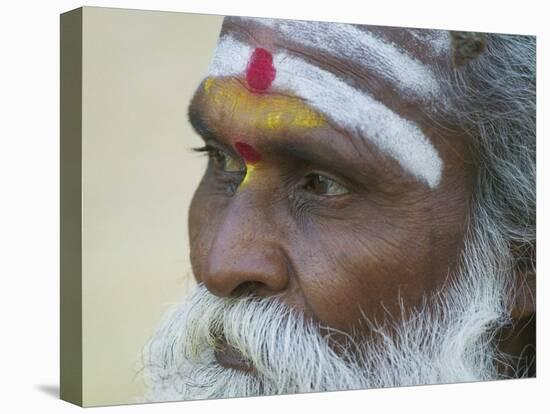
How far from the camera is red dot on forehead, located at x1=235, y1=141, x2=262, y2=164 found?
592 cm

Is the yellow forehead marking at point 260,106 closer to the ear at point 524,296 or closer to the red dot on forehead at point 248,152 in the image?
the red dot on forehead at point 248,152

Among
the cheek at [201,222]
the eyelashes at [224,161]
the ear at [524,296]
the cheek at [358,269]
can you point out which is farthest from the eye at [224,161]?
the ear at [524,296]

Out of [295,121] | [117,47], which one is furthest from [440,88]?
[117,47]

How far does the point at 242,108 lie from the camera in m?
5.92

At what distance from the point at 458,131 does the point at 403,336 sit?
101 centimetres

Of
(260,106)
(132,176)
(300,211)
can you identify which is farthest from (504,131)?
(132,176)

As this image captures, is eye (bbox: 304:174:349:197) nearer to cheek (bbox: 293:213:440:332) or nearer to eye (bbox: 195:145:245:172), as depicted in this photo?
cheek (bbox: 293:213:440:332)

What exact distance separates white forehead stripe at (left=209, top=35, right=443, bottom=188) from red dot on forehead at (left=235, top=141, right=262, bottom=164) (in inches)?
11.7

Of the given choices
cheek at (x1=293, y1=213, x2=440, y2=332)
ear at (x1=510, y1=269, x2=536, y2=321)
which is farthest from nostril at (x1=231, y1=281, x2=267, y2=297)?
ear at (x1=510, y1=269, x2=536, y2=321)

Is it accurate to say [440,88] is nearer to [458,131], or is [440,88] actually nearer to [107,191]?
[458,131]

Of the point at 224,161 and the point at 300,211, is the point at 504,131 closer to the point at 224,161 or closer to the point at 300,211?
the point at 300,211

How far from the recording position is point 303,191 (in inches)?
234

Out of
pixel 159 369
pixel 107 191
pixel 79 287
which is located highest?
pixel 107 191

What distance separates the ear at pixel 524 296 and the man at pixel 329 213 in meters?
0.31
